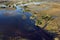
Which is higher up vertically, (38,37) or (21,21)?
(21,21)

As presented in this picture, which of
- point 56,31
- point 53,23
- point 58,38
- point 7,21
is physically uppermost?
point 7,21

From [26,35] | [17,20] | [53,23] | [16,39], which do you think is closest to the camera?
[16,39]

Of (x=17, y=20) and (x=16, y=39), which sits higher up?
(x=17, y=20)

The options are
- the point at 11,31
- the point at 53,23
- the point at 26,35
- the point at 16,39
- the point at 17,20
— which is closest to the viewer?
the point at 16,39

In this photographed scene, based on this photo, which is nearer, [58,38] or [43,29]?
[58,38]

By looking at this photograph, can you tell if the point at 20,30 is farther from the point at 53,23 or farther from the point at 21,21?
the point at 53,23

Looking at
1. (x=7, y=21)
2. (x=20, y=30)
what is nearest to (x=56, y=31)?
(x=20, y=30)

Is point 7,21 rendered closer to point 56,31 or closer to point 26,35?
point 26,35

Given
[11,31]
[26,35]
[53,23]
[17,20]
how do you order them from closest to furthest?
[26,35] → [11,31] → [53,23] → [17,20]

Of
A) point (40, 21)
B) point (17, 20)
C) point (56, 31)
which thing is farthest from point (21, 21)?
point (56, 31)
